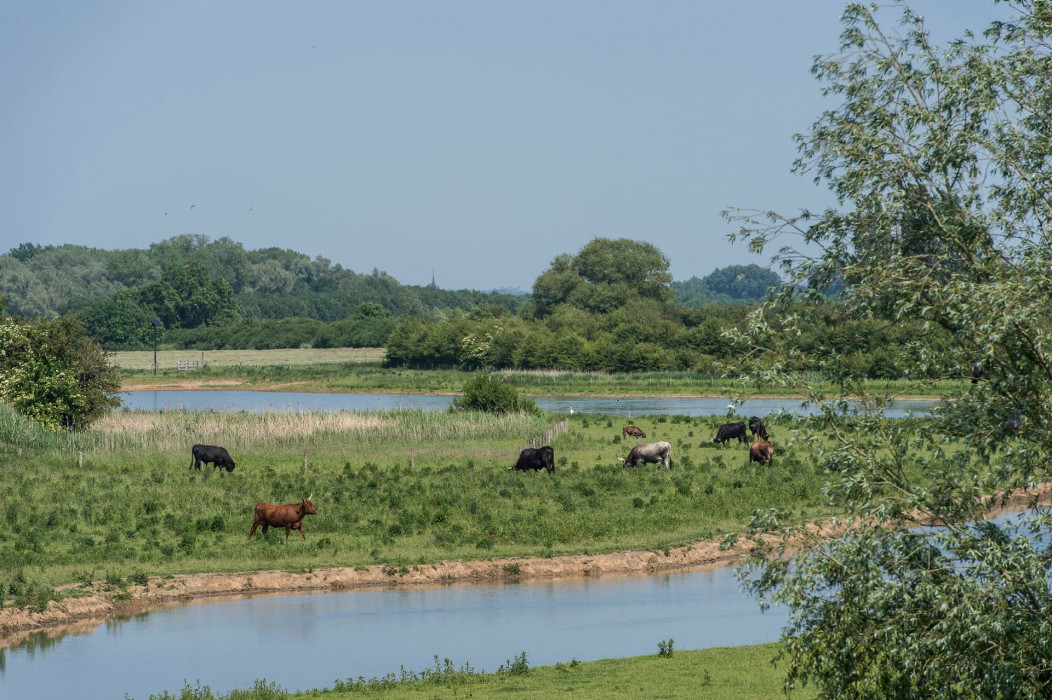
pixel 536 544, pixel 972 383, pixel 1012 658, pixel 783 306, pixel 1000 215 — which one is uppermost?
pixel 1000 215

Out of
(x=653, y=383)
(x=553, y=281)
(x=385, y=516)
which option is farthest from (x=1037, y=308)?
(x=553, y=281)

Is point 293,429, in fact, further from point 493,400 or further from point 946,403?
point 946,403

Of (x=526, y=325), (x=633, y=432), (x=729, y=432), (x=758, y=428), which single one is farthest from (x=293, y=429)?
(x=526, y=325)

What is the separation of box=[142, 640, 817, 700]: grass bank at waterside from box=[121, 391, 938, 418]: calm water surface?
165 feet

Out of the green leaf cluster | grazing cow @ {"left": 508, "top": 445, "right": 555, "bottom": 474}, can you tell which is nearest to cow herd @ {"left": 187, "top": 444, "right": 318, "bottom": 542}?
grazing cow @ {"left": 508, "top": 445, "right": 555, "bottom": 474}

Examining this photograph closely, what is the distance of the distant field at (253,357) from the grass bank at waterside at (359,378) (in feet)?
0.43

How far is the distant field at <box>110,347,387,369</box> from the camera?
148 m

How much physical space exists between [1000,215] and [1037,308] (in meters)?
2.03

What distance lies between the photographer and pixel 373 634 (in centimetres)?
2583

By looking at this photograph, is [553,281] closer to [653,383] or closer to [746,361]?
[653,383]

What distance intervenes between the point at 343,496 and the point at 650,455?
1229 cm

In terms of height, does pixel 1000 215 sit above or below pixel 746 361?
above

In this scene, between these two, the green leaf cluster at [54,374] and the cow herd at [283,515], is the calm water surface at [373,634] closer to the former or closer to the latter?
the cow herd at [283,515]

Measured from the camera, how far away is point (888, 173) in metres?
14.6
